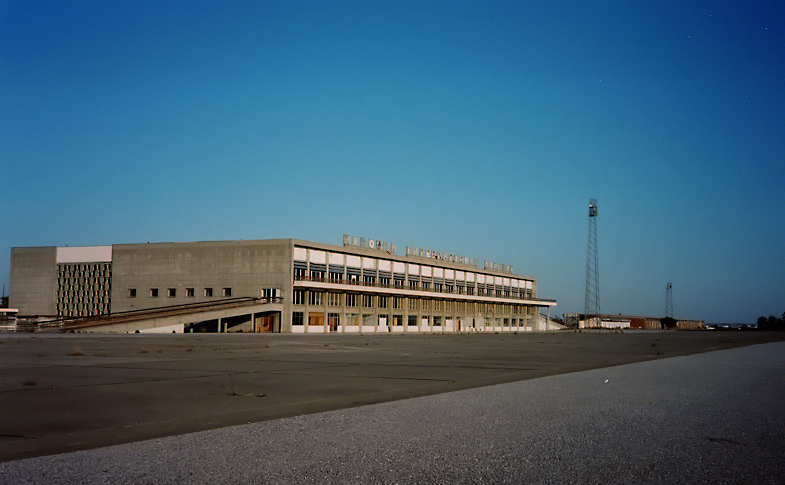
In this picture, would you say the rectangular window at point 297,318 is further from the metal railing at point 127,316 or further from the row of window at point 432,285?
the row of window at point 432,285

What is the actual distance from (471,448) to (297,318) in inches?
3558

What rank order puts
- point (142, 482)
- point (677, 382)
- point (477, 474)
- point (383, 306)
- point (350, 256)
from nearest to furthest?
point (142, 482) → point (477, 474) → point (677, 382) → point (350, 256) → point (383, 306)

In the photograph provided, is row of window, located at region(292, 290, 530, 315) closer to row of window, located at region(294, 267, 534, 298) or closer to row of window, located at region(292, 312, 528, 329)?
row of window, located at region(292, 312, 528, 329)

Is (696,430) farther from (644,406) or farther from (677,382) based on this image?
(677,382)

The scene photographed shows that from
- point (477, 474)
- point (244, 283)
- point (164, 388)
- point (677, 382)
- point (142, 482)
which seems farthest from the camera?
point (244, 283)

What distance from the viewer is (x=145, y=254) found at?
103 meters

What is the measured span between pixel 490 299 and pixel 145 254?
73.2m

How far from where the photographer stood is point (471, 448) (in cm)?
832

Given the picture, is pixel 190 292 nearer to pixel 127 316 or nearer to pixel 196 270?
pixel 196 270

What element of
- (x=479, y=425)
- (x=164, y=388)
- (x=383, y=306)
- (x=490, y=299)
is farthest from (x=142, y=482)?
(x=490, y=299)

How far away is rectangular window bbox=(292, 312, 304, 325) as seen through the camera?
96250 millimetres

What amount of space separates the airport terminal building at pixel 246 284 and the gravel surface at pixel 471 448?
236ft

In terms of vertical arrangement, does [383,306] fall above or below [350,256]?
below

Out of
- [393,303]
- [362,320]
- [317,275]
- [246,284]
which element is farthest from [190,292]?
[393,303]
